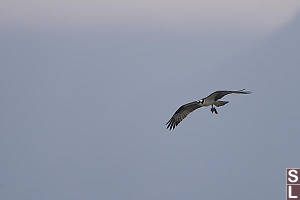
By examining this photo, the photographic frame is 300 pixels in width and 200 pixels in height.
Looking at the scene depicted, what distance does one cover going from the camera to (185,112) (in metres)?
50.1

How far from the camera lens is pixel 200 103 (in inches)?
1876

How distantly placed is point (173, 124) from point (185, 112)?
777mm

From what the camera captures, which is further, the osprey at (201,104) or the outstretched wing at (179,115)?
the outstretched wing at (179,115)

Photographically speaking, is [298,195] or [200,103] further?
[298,195]

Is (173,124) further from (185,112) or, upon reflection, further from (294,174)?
(294,174)

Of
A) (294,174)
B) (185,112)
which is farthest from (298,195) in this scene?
(185,112)

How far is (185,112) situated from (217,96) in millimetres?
4179

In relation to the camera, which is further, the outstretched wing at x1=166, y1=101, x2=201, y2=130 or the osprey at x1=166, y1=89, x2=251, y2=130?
the outstretched wing at x1=166, y1=101, x2=201, y2=130

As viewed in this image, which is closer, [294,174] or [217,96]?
[217,96]

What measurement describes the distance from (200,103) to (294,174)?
6.79 metres

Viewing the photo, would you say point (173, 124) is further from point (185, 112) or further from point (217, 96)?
point (217, 96)

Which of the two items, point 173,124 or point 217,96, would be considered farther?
point 173,124

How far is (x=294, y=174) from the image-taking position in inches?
2026

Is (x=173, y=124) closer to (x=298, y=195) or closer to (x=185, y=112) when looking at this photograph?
(x=185, y=112)
